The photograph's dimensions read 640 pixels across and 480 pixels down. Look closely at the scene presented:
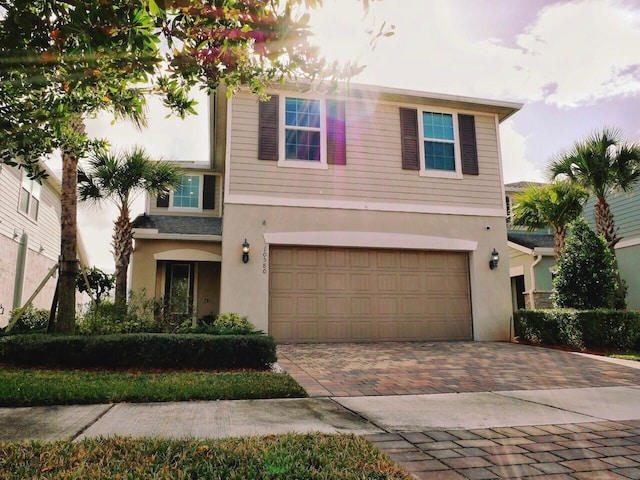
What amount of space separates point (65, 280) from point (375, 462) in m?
6.92

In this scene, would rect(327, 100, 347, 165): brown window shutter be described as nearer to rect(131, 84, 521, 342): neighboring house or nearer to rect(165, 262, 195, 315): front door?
rect(131, 84, 521, 342): neighboring house

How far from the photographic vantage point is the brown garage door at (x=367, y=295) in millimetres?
10094

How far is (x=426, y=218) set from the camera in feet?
35.9

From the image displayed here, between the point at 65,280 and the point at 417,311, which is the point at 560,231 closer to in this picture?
the point at 417,311

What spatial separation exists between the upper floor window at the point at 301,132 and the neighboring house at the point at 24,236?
20.0 feet

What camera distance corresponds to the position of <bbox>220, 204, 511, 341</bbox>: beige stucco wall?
32.1 ft

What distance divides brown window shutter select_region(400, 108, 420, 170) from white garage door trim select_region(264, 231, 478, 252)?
1753 millimetres

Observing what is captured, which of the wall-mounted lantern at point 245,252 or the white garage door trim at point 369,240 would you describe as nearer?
the wall-mounted lantern at point 245,252

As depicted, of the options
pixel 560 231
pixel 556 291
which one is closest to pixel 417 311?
pixel 556 291

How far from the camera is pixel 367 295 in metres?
10.5

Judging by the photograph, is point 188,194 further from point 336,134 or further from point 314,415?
point 314,415

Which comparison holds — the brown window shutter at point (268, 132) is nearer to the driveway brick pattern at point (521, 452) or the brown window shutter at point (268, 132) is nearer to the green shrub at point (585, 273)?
the green shrub at point (585, 273)

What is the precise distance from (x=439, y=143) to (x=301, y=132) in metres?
3.46

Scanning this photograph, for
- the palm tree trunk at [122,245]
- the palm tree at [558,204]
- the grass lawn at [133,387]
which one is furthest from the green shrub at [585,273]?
the palm tree trunk at [122,245]
